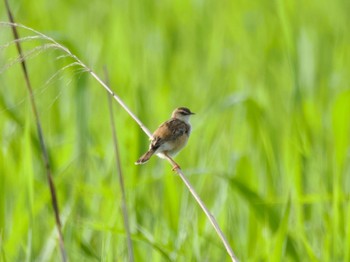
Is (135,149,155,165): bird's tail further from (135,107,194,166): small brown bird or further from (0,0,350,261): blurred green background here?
(0,0,350,261): blurred green background

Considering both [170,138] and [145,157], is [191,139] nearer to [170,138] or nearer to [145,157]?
[170,138]

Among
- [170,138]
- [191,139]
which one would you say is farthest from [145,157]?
[191,139]

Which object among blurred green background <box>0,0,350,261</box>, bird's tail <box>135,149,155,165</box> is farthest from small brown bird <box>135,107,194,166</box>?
blurred green background <box>0,0,350,261</box>

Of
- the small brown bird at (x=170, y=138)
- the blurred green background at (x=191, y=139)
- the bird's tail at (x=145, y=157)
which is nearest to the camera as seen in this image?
the bird's tail at (x=145, y=157)

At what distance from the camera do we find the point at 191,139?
4.85 meters

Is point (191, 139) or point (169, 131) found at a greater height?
point (191, 139)

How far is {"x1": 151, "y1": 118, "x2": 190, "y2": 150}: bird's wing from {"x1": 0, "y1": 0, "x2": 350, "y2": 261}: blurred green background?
0.55ft

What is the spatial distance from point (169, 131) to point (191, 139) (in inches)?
52.1

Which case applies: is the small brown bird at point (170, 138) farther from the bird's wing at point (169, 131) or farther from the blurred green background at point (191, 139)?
the blurred green background at point (191, 139)

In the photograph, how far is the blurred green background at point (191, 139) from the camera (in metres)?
3.54

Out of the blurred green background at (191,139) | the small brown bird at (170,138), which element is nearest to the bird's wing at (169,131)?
the small brown bird at (170,138)

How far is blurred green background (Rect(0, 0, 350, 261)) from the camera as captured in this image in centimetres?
354

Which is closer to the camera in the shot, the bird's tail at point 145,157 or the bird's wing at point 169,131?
the bird's tail at point 145,157

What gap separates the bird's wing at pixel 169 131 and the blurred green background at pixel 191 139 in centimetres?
17
